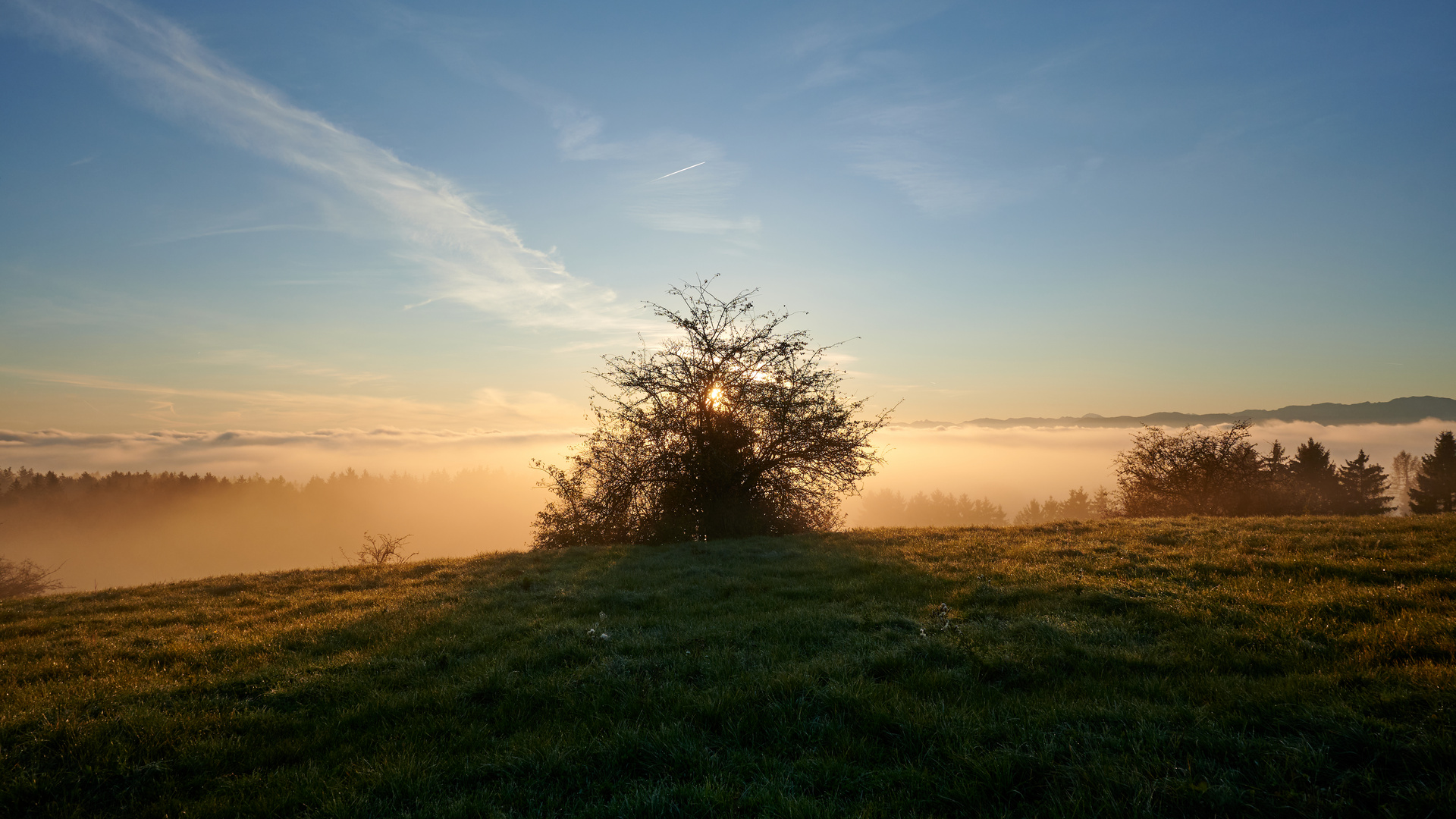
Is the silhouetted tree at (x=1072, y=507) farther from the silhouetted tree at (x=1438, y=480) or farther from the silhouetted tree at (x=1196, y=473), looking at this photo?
the silhouetted tree at (x=1196, y=473)

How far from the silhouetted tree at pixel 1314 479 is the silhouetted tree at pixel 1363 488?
808 mm

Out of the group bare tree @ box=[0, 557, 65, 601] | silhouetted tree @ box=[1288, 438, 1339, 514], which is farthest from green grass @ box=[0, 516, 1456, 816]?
silhouetted tree @ box=[1288, 438, 1339, 514]

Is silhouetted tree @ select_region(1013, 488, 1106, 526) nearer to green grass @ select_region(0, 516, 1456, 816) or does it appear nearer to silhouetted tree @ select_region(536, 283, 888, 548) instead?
silhouetted tree @ select_region(536, 283, 888, 548)

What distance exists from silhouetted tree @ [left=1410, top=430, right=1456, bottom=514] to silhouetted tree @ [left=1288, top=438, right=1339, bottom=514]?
7.45 m

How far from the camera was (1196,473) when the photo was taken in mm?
48750

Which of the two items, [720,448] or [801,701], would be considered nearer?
[801,701]

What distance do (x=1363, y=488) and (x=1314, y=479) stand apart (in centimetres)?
759

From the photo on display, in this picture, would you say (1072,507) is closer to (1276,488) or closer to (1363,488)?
(1363,488)

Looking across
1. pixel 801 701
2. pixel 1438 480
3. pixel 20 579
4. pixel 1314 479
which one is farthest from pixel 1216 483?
pixel 20 579

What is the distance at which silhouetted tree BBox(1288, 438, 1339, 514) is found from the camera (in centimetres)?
5569

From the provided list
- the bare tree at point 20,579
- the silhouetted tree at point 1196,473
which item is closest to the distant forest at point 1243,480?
the silhouetted tree at point 1196,473

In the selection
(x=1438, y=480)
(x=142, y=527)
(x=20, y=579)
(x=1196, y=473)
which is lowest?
(x=142, y=527)

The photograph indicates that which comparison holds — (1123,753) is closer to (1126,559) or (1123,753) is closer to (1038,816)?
(1038,816)

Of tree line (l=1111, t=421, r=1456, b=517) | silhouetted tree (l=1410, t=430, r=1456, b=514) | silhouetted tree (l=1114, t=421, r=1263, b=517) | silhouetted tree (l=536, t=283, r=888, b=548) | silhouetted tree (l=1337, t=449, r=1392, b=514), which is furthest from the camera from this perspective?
silhouetted tree (l=1410, t=430, r=1456, b=514)
